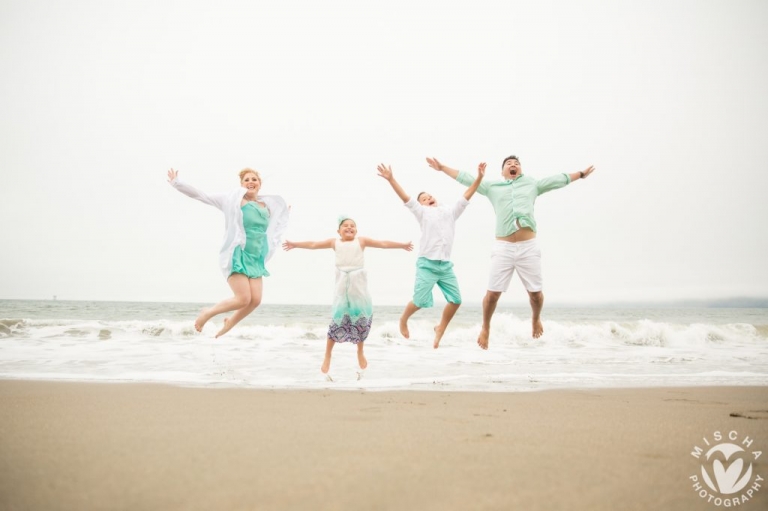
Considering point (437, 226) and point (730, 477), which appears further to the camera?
point (437, 226)

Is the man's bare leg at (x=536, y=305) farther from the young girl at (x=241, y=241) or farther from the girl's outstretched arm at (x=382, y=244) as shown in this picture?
the young girl at (x=241, y=241)

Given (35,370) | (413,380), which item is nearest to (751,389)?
(413,380)

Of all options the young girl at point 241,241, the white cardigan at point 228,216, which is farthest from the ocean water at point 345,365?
the white cardigan at point 228,216

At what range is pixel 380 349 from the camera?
409 inches

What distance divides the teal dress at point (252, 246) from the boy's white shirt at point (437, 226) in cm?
231

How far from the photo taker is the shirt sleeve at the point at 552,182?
7.39m

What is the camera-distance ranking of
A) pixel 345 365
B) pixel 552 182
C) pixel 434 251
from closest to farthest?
pixel 552 182, pixel 434 251, pixel 345 365

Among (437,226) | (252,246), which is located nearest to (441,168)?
(437,226)

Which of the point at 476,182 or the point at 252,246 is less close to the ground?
the point at 476,182

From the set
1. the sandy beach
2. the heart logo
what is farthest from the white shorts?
the heart logo

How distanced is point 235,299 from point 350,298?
62.6 inches

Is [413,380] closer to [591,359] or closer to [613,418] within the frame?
[613,418]

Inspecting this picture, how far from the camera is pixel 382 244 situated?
22.3ft

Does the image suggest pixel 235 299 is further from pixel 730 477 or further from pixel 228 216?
pixel 730 477
